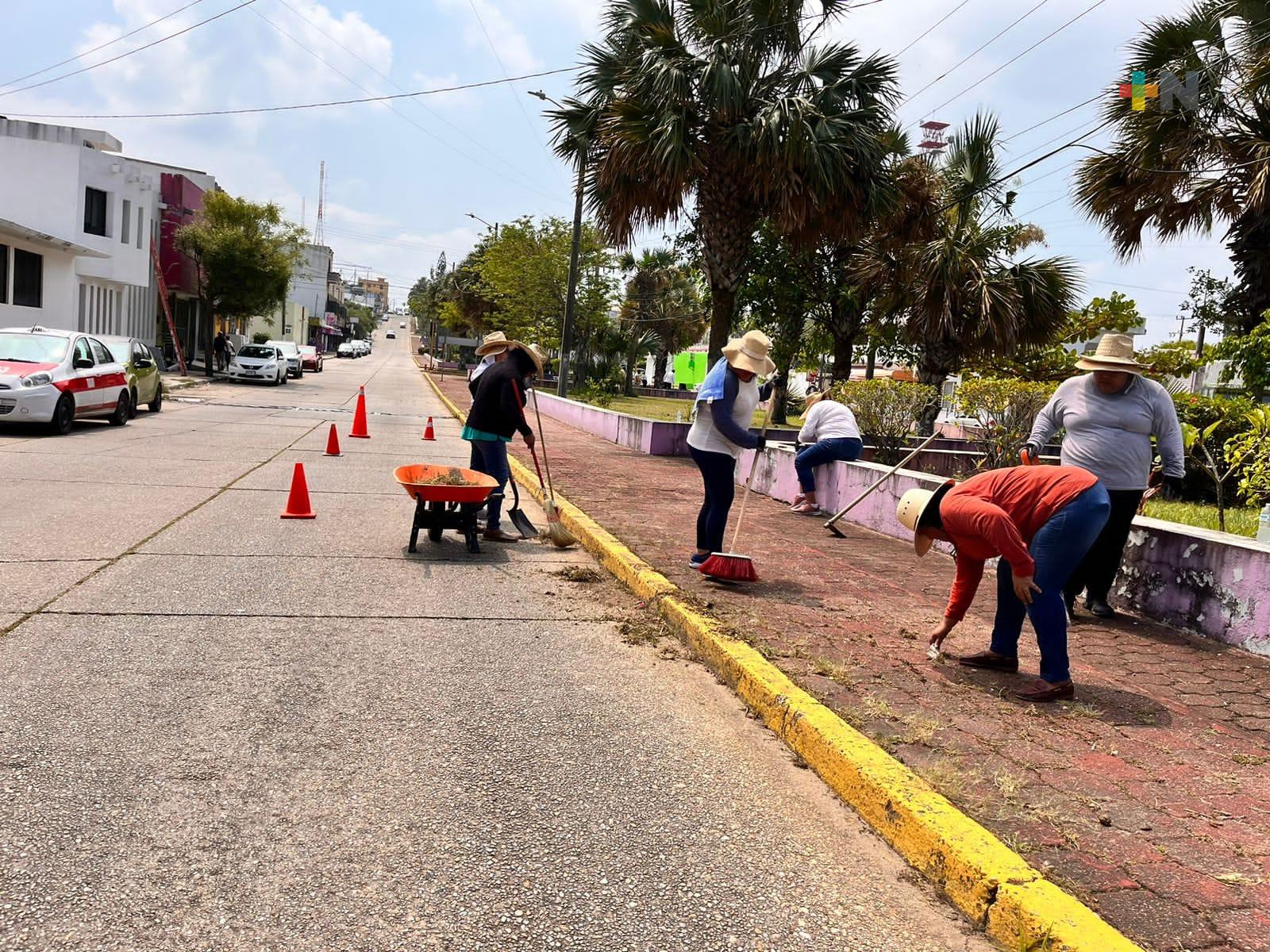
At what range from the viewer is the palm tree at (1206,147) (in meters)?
13.6

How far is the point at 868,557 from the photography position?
8.62 m

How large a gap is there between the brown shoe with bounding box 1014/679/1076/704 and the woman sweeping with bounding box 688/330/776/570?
250cm

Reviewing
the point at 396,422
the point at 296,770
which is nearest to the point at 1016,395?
the point at 296,770

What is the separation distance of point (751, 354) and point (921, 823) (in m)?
4.04

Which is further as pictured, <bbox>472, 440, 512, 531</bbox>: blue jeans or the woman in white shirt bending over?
the woman in white shirt bending over

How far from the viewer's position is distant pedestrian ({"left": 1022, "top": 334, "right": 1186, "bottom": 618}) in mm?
5906

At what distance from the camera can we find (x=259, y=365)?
115 ft

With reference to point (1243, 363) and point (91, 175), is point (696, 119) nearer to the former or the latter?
point (1243, 363)

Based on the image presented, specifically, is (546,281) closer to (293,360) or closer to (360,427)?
(293,360)

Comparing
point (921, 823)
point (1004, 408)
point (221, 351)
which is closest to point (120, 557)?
point (921, 823)

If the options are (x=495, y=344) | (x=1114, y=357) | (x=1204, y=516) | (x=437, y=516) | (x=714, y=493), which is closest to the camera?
A: (x=1114, y=357)

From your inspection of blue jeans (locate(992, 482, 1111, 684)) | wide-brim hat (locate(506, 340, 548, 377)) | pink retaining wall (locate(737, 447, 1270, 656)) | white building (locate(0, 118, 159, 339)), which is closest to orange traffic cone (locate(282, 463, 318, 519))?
wide-brim hat (locate(506, 340, 548, 377))

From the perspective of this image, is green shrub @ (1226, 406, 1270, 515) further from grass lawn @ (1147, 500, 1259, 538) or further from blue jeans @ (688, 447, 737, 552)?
blue jeans @ (688, 447, 737, 552)

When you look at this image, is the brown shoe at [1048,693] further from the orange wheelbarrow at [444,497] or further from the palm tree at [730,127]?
the palm tree at [730,127]
